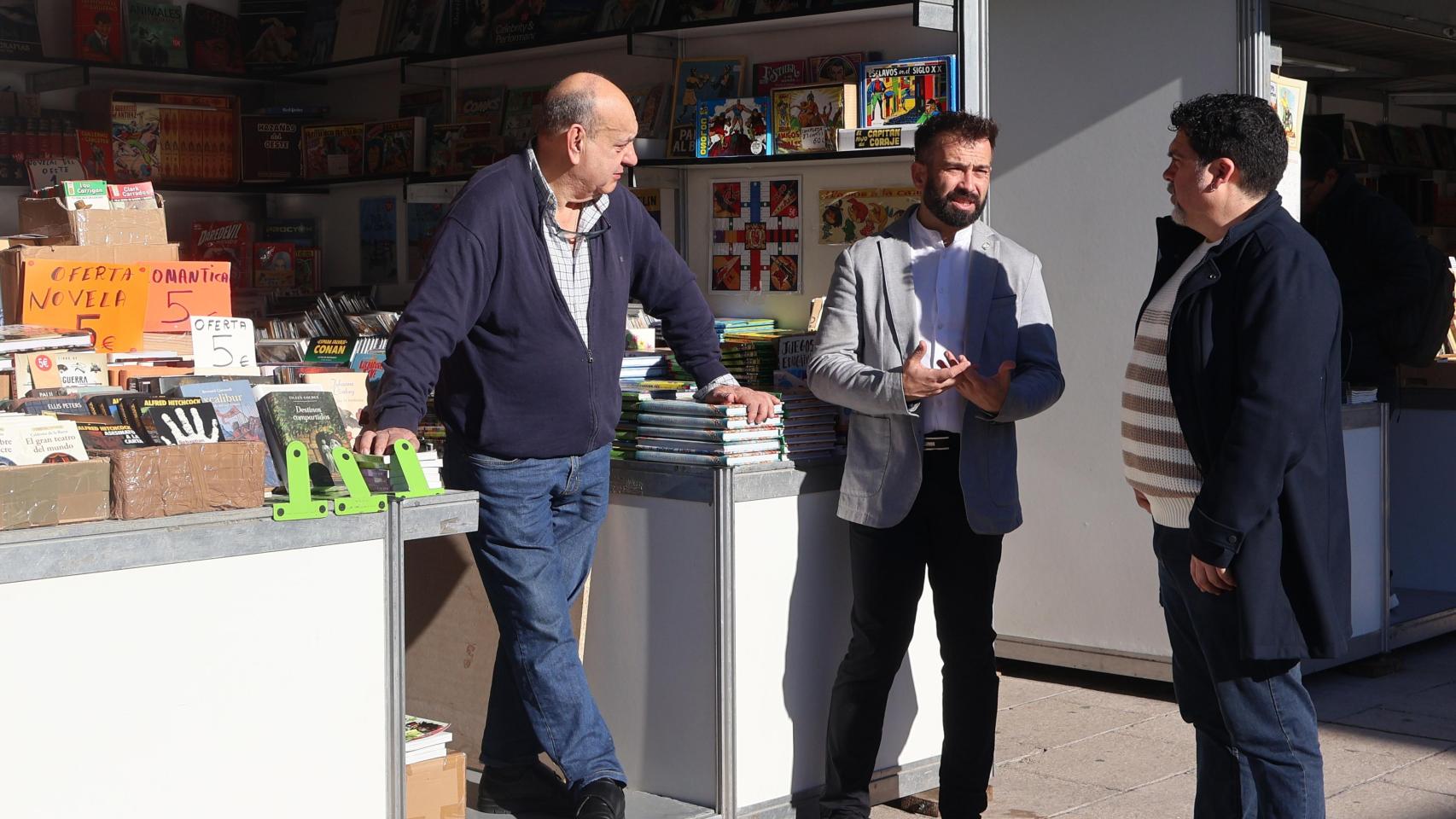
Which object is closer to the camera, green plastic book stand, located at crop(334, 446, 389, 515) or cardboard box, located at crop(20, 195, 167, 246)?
green plastic book stand, located at crop(334, 446, 389, 515)

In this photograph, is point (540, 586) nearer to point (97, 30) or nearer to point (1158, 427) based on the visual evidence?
point (1158, 427)

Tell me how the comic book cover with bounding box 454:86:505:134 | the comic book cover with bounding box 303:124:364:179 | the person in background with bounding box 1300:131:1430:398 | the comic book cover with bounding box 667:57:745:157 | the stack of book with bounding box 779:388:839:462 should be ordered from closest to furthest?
the stack of book with bounding box 779:388:839:462 < the comic book cover with bounding box 667:57:745:157 < the person in background with bounding box 1300:131:1430:398 < the comic book cover with bounding box 454:86:505:134 < the comic book cover with bounding box 303:124:364:179

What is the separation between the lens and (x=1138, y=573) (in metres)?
5.34

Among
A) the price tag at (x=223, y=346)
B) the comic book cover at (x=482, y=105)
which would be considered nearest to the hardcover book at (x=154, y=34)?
the comic book cover at (x=482, y=105)

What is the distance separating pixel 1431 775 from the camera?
4547 millimetres

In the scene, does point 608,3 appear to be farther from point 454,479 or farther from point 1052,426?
point 454,479

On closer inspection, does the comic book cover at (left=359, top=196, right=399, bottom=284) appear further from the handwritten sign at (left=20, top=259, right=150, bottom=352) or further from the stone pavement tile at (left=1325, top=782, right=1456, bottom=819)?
the stone pavement tile at (left=1325, top=782, right=1456, bottom=819)

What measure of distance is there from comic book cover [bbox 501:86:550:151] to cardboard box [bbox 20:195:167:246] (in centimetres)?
179

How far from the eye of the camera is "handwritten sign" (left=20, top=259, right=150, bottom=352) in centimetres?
433

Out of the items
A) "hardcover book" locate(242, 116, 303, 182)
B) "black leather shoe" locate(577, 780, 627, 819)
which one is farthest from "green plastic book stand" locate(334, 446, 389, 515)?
"hardcover book" locate(242, 116, 303, 182)

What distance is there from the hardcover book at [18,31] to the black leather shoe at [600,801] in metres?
4.61

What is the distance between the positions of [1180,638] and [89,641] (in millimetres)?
2107

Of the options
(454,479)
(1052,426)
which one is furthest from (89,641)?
(1052,426)

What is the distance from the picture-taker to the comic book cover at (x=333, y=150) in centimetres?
682
